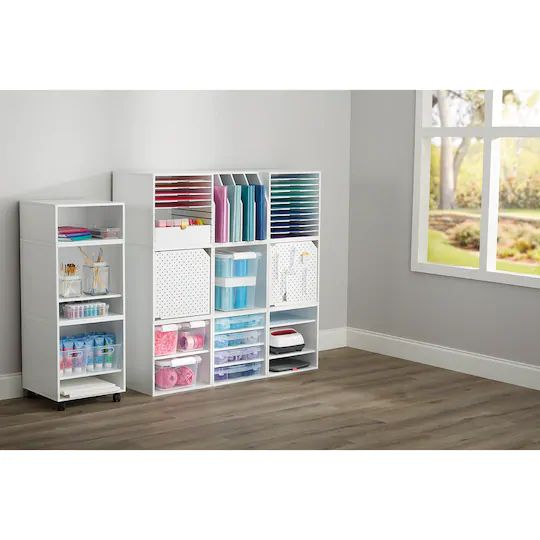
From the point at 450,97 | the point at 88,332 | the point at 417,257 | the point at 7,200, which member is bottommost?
the point at 88,332

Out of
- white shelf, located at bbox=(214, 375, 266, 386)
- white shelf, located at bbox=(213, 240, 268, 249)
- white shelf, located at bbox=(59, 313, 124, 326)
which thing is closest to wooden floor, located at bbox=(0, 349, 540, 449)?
white shelf, located at bbox=(214, 375, 266, 386)

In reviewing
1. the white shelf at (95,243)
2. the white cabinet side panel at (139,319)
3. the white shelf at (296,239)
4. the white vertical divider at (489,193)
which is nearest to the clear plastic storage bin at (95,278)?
the white shelf at (95,243)

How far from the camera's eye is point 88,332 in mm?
4762

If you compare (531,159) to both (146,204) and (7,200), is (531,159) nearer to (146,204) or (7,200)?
(146,204)

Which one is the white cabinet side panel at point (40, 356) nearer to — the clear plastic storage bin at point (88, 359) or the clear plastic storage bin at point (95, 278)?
the clear plastic storage bin at point (88, 359)

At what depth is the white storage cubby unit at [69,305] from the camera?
4352 millimetres

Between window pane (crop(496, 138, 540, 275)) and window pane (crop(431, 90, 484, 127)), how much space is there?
1.16 feet

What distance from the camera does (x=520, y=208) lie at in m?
6.48

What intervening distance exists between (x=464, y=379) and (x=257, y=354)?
1.24 metres

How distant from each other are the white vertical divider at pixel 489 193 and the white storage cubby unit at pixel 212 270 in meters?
0.99

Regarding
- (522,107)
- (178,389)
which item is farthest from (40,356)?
(522,107)

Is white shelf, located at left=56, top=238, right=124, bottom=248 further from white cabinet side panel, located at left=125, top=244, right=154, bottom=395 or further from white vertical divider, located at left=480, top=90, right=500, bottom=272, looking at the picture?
white vertical divider, located at left=480, top=90, right=500, bottom=272

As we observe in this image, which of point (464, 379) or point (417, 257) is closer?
point (464, 379)

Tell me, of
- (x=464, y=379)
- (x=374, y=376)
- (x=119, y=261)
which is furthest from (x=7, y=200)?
(x=464, y=379)
